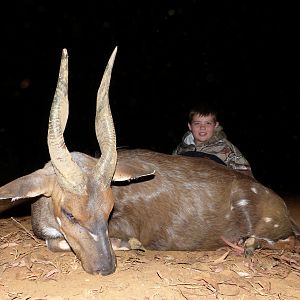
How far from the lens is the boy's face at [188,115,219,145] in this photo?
677 centimetres

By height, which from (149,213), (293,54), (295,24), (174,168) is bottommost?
(149,213)

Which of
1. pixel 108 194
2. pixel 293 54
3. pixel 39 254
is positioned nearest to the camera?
pixel 108 194

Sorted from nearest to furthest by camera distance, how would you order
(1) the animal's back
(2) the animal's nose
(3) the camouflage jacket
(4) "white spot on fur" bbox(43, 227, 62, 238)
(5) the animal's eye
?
(2) the animal's nose, (5) the animal's eye, (4) "white spot on fur" bbox(43, 227, 62, 238), (1) the animal's back, (3) the camouflage jacket

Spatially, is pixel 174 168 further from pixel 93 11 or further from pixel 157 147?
pixel 93 11

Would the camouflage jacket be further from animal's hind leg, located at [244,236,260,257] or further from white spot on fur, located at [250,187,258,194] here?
animal's hind leg, located at [244,236,260,257]

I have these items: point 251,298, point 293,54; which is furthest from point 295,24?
point 251,298

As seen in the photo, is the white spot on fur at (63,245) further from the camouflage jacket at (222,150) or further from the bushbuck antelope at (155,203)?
the camouflage jacket at (222,150)

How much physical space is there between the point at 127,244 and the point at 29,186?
1.36 m

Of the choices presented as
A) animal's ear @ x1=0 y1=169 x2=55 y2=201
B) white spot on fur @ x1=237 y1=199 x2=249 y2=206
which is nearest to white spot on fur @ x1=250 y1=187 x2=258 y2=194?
white spot on fur @ x1=237 y1=199 x2=249 y2=206

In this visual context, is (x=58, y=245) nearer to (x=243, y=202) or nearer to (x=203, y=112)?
(x=243, y=202)

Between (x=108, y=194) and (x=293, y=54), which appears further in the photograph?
(x=293, y=54)

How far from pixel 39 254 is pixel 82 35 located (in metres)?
23.5

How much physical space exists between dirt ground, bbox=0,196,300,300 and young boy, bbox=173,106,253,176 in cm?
176

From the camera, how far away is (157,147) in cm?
1952
